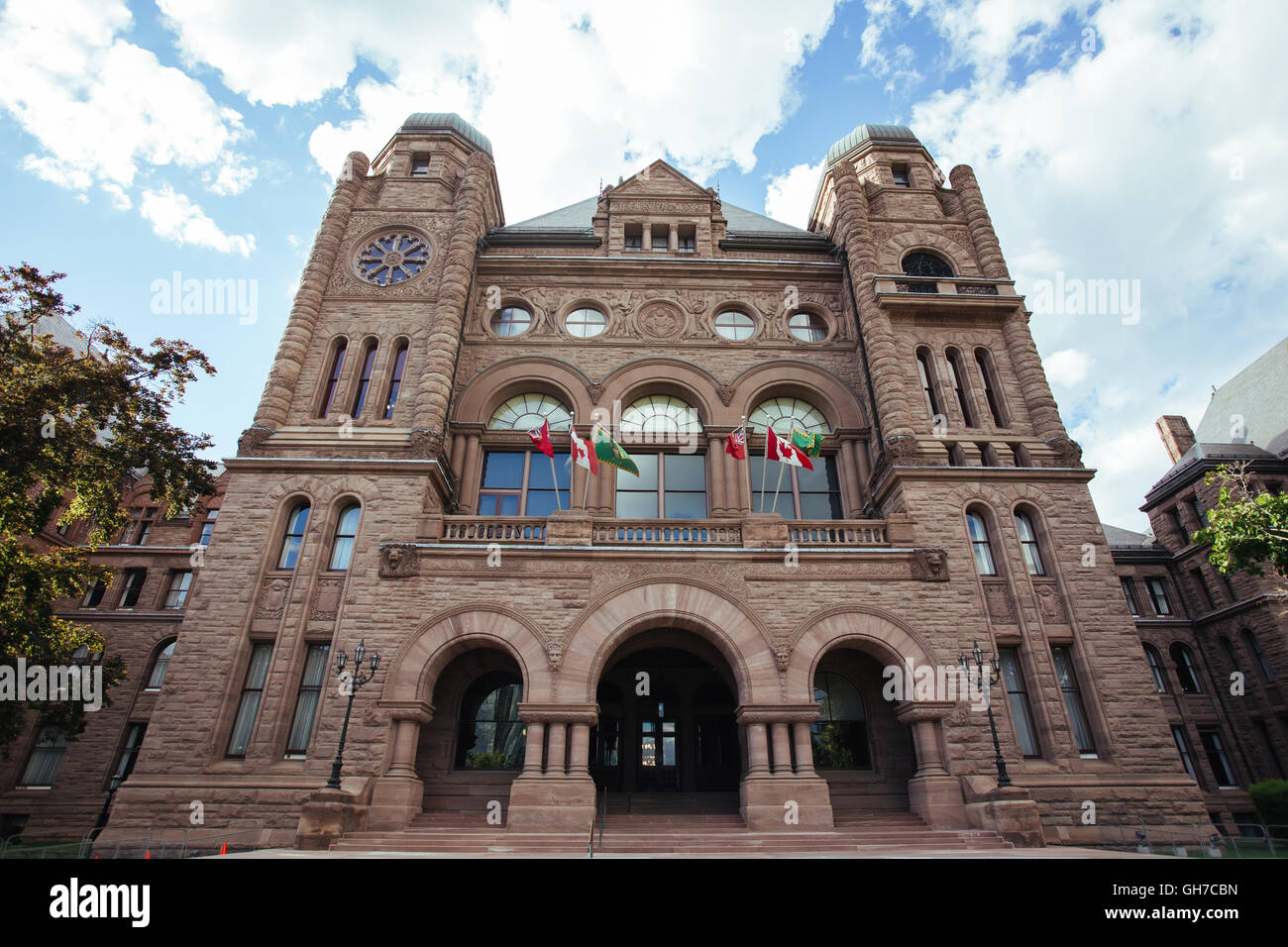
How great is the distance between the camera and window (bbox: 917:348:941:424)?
20.6 metres

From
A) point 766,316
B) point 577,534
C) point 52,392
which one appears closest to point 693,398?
point 766,316

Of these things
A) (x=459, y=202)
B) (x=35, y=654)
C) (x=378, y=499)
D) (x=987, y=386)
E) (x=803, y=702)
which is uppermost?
(x=459, y=202)

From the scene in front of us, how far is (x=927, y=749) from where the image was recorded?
49.5 ft

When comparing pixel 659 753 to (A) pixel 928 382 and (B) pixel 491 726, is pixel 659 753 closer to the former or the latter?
(B) pixel 491 726

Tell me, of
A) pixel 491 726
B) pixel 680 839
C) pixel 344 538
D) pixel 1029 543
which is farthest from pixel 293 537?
pixel 1029 543

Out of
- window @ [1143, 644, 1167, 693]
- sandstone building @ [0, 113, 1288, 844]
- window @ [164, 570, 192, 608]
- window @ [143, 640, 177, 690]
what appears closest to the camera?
sandstone building @ [0, 113, 1288, 844]

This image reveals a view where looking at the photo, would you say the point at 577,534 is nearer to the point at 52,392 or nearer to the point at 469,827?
the point at 469,827

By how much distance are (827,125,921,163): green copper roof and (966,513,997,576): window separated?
1730cm

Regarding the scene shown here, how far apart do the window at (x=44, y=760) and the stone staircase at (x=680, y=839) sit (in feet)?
71.3

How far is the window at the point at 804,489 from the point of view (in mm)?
21047

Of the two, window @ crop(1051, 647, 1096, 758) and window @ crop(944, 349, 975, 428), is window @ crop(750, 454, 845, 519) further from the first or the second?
window @ crop(1051, 647, 1096, 758)

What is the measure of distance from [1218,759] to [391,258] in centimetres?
4047

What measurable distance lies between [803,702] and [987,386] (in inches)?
508

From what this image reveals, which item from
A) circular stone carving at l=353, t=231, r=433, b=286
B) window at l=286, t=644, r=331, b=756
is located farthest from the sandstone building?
circular stone carving at l=353, t=231, r=433, b=286
